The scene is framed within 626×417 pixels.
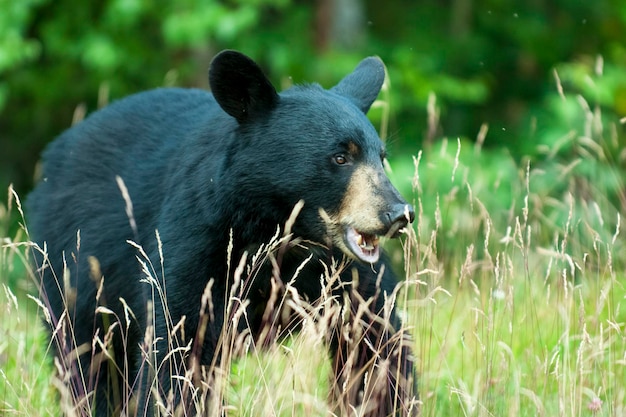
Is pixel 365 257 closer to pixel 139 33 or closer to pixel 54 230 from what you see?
pixel 54 230

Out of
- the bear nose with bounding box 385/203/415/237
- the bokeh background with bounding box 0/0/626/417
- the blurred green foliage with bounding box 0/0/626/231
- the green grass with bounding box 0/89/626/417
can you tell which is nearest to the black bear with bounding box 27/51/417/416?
the bear nose with bounding box 385/203/415/237

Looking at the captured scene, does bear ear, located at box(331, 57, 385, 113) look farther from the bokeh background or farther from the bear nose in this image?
the bokeh background

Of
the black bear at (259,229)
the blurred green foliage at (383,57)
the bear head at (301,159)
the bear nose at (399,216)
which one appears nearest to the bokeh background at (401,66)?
the blurred green foliage at (383,57)

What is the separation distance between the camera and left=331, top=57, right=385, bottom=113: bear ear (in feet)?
13.3

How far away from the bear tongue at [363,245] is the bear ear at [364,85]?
0.74 metres

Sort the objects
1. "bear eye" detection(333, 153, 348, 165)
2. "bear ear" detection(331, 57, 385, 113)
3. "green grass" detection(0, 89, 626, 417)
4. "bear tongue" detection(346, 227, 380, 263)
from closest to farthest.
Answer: "green grass" detection(0, 89, 626, 417), "bear tongue" detection(346, 227, 380, 263), "bear eye" detection(333, 153, 348, 165), "bear ear" detection(331, 57, 385, 113)

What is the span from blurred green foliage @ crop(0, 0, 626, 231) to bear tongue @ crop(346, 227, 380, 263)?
4.39 m

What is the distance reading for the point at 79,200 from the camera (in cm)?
442

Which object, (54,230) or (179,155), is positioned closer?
(179,155)

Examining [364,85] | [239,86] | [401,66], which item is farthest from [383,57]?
[239,86]

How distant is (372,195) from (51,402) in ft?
5.49

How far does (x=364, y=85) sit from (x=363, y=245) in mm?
973

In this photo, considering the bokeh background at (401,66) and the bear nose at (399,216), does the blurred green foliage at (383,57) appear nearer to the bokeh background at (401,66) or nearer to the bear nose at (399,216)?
the bokeh background at (401,66)

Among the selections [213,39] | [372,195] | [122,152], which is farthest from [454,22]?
[372,195]
